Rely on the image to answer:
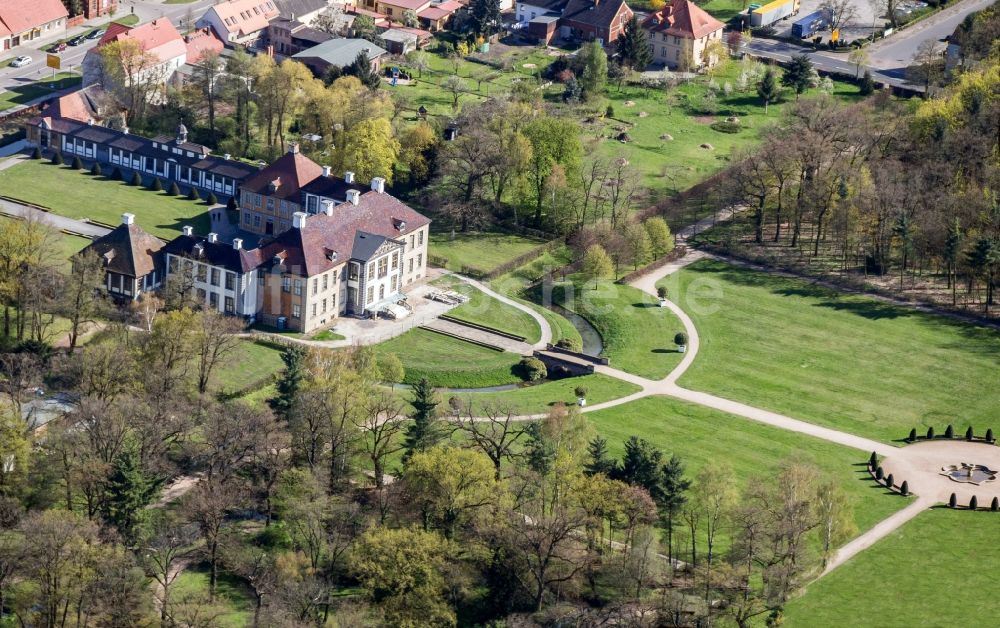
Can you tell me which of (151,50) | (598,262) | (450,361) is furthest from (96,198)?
(598,262)

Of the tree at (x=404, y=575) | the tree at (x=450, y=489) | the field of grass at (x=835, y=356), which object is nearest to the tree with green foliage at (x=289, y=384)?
the tree at (x=450, y=489)

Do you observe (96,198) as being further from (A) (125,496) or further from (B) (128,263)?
(A) (125,496)

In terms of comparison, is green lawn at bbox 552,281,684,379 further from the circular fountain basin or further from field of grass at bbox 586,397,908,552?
the circular fountain basin

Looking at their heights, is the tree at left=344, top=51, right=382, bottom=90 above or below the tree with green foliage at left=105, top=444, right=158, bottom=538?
above

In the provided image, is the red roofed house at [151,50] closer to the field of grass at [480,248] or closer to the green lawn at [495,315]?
the field of grass at [480,248]

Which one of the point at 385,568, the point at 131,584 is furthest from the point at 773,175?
the point at 131,584

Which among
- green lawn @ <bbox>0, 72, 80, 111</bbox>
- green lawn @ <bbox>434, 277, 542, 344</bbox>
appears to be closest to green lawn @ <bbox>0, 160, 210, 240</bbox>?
green lawn @ <bbox>0, 72, 80, 111</bbox>

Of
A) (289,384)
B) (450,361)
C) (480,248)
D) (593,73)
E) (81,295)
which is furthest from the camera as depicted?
(593,73)

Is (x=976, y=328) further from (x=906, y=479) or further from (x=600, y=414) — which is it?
(x=600, y=414)
